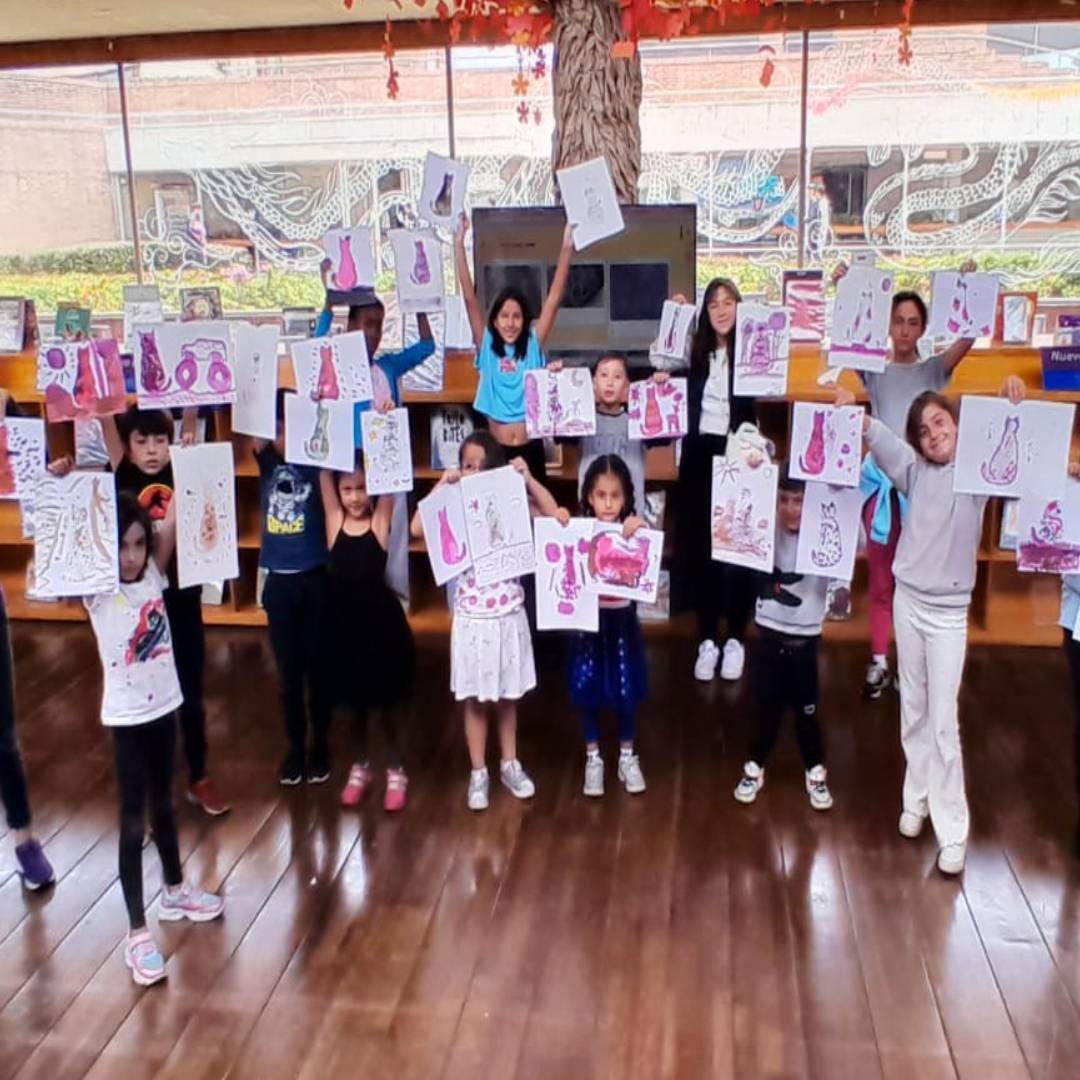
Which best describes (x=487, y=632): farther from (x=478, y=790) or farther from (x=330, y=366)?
(x=330, y=366)

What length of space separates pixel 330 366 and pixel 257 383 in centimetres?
23

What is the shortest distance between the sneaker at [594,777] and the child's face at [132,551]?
151cm

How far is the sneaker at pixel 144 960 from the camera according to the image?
265 cm

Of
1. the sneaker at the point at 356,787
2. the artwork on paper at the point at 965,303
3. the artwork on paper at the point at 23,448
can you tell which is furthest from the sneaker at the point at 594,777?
the artwork on paper at the point at 965,303

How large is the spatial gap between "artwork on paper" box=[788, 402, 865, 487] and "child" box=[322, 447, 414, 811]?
1.22m

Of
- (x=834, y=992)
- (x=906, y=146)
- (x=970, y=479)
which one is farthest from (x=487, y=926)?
(x=906, y=146)

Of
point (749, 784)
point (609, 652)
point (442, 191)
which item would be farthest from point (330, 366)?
point (749, 784)

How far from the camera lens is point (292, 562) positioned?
3.42 meters

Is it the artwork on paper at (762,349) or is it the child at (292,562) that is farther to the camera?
the artwork on paper at (762,349)

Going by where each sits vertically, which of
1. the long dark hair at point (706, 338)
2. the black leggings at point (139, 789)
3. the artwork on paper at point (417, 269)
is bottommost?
the black leggings at point (139, 789)

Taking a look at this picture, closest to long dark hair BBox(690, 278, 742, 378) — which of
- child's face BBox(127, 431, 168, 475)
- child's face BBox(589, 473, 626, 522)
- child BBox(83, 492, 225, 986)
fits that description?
child's face BBox(589, 473, 626, 522)

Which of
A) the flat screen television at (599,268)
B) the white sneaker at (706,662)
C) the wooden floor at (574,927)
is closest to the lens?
the wooden floor at (574,927)

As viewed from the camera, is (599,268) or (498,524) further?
(599,268)

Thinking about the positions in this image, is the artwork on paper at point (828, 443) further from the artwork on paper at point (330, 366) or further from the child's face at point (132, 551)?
the child's face at point (132, 551)
